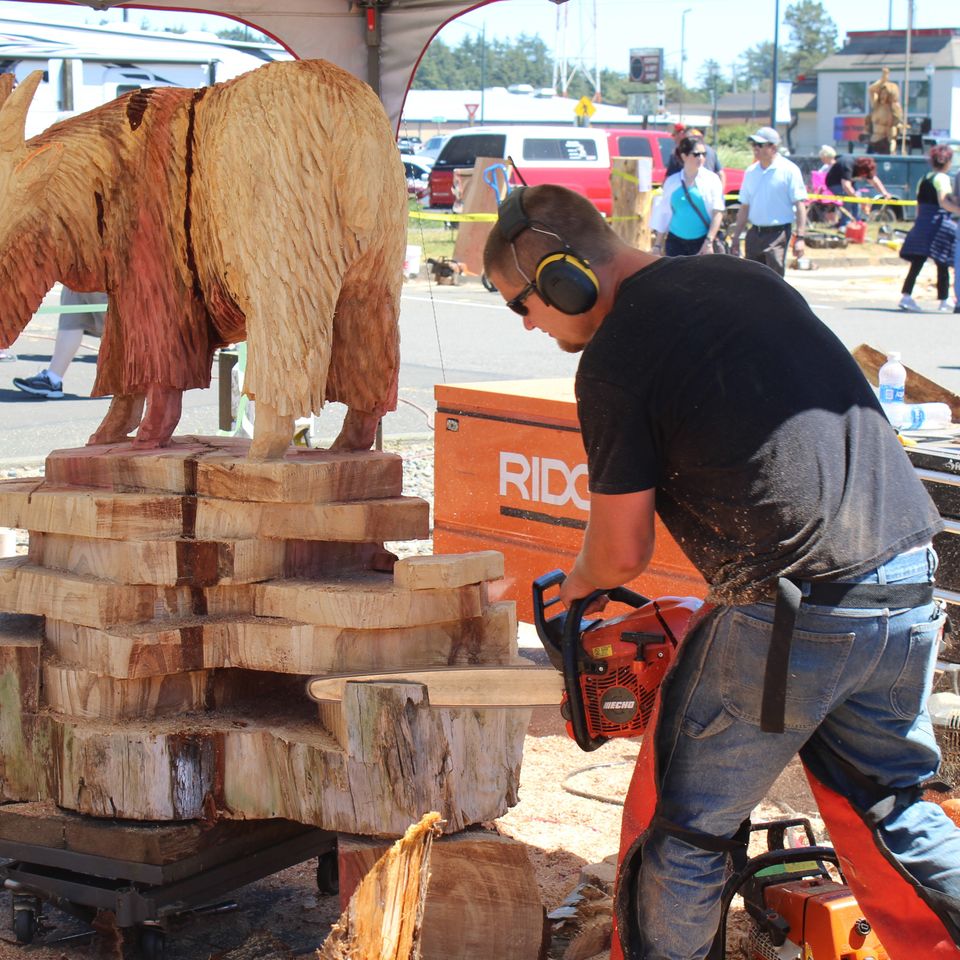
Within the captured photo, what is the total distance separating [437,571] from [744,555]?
85 cm

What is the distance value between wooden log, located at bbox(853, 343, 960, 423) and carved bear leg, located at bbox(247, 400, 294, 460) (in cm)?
250

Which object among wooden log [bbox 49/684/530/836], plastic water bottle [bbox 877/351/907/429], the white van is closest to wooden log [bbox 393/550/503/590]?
wooden log [bbox 49/684/530/836]

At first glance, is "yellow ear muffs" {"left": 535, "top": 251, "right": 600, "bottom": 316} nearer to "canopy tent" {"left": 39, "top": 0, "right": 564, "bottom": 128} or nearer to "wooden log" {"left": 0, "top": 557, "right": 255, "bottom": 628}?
"wooden log" {"left": 0, "top": 557, "right": 255, "bottom": 628}

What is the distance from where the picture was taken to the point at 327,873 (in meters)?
3.23

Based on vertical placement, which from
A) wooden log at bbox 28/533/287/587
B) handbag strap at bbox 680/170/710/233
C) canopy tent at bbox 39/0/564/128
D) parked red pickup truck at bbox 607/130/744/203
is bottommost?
wooden log at bbox 28/533/287/587

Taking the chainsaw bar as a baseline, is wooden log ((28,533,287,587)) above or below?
above

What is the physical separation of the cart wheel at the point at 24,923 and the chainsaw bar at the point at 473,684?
83 centimetres

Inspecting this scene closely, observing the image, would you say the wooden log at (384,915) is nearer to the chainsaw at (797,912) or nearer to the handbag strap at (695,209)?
the chainsaw at (797,912)

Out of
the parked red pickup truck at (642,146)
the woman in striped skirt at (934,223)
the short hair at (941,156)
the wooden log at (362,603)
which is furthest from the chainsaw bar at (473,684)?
the parked red pickup truck at (642,146)

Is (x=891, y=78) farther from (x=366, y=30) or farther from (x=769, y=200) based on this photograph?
(x=366, y=30)

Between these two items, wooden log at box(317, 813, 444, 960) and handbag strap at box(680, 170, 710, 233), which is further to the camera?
handbag strap at box(680, 170, 710, 233)

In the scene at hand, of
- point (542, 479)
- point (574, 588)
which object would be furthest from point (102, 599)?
point (542, 479)

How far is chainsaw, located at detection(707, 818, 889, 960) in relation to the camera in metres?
2.56

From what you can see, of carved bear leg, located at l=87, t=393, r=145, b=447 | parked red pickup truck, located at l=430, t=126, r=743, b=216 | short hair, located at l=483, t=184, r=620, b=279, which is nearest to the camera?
short hair, located at l=483, t=184, r=620, b=279
